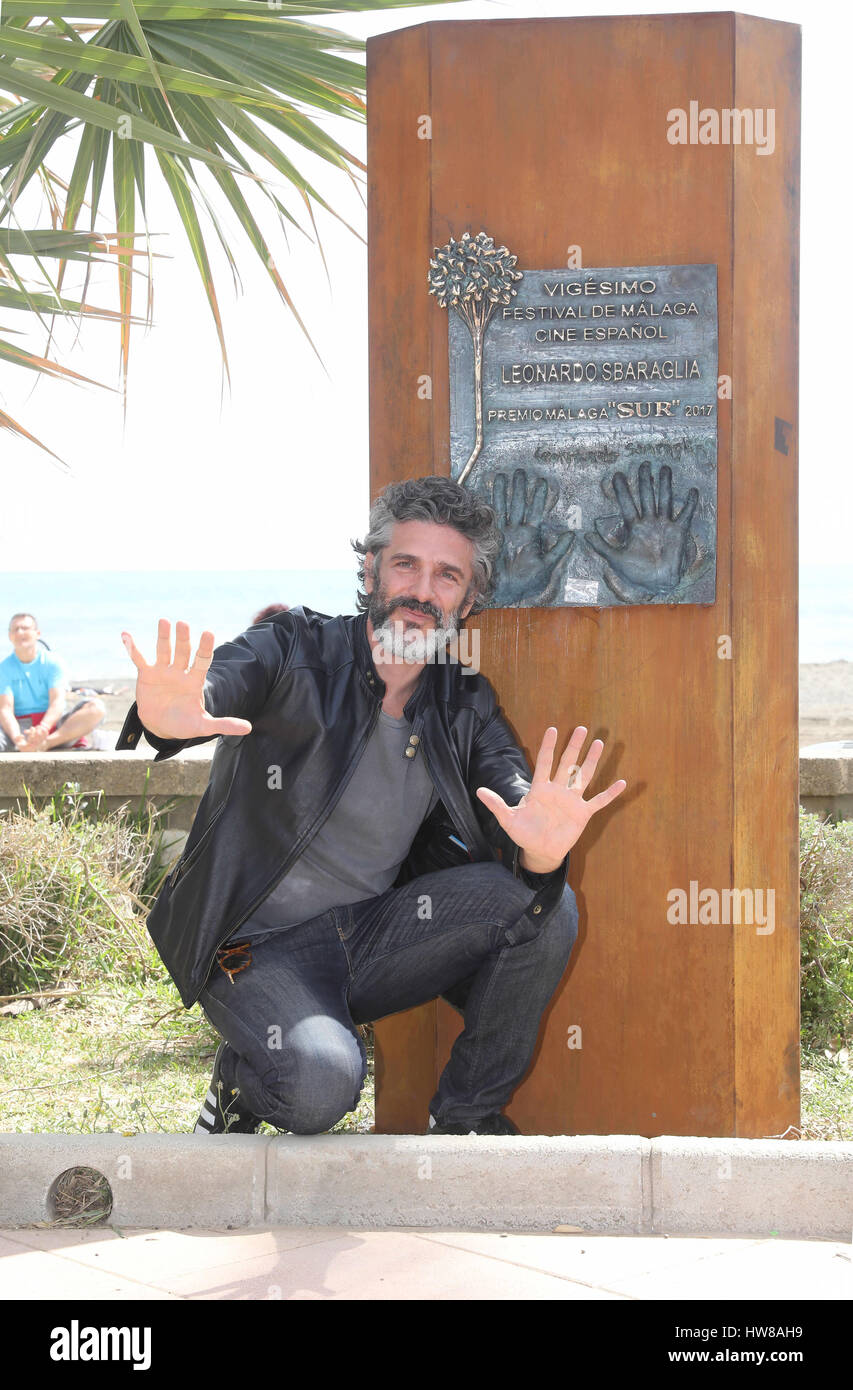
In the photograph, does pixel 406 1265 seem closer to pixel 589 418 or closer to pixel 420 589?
pixel 420 589

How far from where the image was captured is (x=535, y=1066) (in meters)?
3.84

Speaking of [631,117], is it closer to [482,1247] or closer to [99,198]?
[99,198]

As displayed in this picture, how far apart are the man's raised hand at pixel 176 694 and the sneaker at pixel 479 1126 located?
3.64 ft

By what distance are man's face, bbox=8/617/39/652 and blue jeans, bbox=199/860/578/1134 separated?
7961 mm

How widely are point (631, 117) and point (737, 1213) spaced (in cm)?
275

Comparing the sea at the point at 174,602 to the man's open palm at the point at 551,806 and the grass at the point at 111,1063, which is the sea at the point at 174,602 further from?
the man's open palm at the point at 551,806

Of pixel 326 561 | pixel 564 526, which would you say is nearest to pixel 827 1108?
pixel 564 526

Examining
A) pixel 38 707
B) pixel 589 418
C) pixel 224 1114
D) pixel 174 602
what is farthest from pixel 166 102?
pixel 174 602

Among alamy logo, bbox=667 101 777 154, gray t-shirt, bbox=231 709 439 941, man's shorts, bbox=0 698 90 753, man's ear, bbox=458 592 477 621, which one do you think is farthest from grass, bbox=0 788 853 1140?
man's shorts, bbox=0 698 90 753

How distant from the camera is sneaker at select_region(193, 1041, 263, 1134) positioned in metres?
3.52

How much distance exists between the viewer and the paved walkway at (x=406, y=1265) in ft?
8.84

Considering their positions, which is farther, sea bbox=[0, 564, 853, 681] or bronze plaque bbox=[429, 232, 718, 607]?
sea bbox=[0, 564, 853, 681]

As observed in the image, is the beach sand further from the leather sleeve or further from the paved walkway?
the paved walkway
